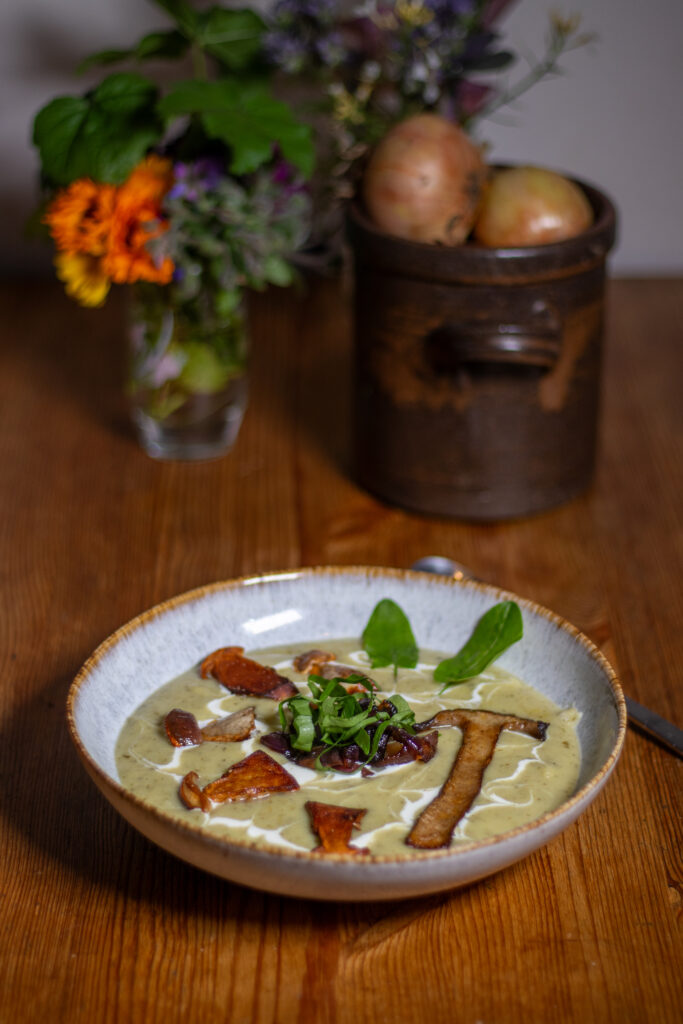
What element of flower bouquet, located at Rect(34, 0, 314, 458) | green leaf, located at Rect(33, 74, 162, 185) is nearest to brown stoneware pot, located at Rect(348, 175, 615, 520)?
flower bouquet, located at Rect(34, 0, 314, 458)

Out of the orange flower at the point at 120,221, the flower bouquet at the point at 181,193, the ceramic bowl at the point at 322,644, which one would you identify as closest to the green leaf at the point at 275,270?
the flower bouquet at the point at 181,193

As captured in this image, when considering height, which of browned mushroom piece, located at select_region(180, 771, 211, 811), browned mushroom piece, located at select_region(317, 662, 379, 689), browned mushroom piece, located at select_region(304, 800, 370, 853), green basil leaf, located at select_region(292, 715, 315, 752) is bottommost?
browned mushroom piece, located at select_region(317, 662, 379, 689)

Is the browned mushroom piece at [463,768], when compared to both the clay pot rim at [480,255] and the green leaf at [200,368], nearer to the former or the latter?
the clay pot rim at [480,255]

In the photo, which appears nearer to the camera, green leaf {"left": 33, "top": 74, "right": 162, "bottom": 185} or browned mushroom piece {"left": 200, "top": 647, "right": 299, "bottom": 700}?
browned mushroom piece {"left": 200, "top": 647, "right": 299, "bottom": 700}

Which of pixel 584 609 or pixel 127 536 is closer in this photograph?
pixel 584 609

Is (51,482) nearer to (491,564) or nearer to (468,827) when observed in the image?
(491,564)

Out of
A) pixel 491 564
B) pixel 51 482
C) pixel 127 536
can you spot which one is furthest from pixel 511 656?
pixel 51 482

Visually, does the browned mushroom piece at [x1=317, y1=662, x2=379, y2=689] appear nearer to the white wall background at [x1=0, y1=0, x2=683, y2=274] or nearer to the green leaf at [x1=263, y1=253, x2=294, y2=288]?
the green leaf at [x1=263, y1=253, x2=294, y2=288]
